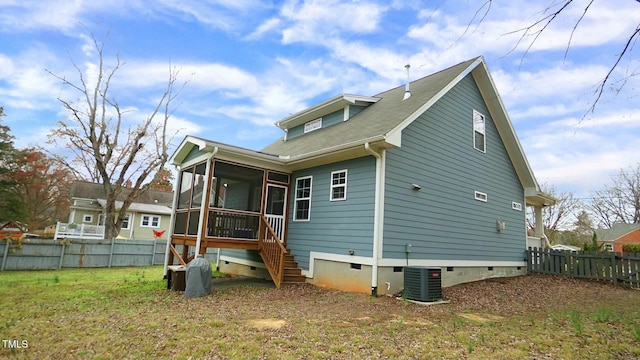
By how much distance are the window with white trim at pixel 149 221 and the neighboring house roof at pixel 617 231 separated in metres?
43.7

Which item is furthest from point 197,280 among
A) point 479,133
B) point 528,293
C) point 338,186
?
point 479,133

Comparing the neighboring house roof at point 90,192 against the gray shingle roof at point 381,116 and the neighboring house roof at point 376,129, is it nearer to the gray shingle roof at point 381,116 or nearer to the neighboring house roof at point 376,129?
the neighboring house roof at point 376,129

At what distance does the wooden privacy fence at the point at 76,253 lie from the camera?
43.1 feet

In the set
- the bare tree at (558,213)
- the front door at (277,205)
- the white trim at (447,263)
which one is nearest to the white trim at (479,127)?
the white trim at (447,263)

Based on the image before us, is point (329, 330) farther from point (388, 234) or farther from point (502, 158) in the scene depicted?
point (502, 158)

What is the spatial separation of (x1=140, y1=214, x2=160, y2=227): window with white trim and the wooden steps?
24.9 metres

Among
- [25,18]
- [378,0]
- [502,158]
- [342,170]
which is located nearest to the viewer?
[378,0]

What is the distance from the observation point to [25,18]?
10883mm

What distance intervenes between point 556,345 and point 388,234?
410cm

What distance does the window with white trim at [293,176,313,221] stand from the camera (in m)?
10.3

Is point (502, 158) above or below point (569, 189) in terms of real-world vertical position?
below

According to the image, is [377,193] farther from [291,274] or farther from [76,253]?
[76,253]

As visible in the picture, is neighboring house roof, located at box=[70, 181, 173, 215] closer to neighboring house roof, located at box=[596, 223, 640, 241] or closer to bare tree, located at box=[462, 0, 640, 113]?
bare tree, located at box=[462, 0, 640, 113]

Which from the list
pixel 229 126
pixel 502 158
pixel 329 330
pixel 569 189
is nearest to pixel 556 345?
pixel 329 330
